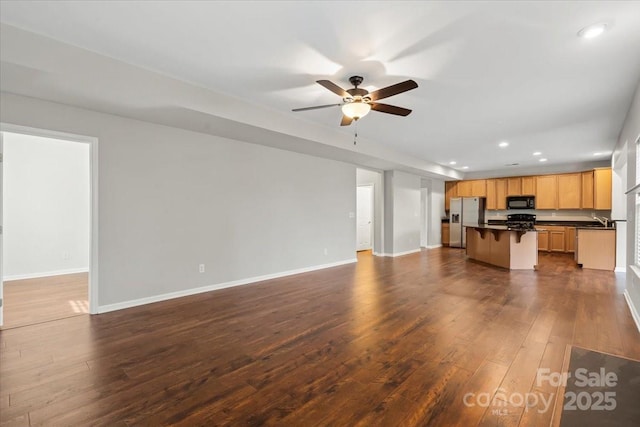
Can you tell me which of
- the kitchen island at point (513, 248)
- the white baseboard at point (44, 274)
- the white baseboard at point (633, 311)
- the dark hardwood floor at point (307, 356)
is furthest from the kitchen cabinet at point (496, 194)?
the white baseboard at point (44, 274)

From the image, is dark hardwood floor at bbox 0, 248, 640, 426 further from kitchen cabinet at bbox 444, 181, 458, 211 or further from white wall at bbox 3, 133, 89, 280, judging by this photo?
kitchen cabinet at bbox 444, 181, 458, 211

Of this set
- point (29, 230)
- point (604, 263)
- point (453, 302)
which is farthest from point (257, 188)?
A: point (604, 263)

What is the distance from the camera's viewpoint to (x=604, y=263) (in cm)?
→ 627

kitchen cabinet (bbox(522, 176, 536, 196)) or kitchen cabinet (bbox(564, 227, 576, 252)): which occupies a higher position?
kitchen cabinet (bbox(522, 176, 536, 196))

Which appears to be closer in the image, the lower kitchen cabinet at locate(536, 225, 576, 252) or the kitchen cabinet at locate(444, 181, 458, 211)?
the lower kitchen cabinet at locate(536, 225, 576, 252)

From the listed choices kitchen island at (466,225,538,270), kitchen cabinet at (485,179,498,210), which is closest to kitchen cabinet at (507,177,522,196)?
kitchen cabinet at (485,179,498,210)

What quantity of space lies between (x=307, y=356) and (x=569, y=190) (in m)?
9.67

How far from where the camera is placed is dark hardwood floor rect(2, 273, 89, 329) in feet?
11.5

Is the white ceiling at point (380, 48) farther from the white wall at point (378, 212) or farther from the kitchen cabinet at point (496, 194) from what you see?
the kitchen cabinet at point (496, 194)

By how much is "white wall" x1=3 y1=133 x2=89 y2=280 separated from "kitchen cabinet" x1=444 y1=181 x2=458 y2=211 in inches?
417

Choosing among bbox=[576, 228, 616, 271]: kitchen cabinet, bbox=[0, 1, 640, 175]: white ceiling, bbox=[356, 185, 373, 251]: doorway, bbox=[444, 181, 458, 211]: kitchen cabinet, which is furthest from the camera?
bbox=[444, 181, 458, 211]: kitchen cabinet

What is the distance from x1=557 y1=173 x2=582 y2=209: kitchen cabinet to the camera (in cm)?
845

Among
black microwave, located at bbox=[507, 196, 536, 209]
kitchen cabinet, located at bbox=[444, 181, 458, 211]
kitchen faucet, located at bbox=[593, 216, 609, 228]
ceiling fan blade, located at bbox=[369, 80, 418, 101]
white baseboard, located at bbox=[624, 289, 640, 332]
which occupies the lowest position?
white baseboard, located at bbox=[624, 289, 640, 332]

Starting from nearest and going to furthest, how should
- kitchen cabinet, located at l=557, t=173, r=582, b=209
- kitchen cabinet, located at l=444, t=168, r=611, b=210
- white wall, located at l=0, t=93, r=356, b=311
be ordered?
white wall, located at l=0, t=93, r=356, b=311, kitchen cabinet, located at l=444, t=168, r=611, b=210, kitchen cabinet, located at l=557, t=173, r=582, b=209
